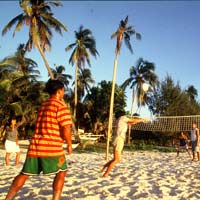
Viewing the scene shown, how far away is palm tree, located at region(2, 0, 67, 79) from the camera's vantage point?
22.2 m

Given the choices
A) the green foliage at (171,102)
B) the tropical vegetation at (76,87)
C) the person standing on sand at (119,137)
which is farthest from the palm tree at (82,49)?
the person standing on sand at (119,137)

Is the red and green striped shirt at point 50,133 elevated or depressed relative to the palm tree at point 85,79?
depressed

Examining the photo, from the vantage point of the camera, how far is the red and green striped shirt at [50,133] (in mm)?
3563

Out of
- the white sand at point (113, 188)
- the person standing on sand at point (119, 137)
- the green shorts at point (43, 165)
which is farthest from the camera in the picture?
the person standing on sand at point (119, 137)

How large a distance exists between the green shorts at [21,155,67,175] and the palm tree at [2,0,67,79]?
19.3 metres

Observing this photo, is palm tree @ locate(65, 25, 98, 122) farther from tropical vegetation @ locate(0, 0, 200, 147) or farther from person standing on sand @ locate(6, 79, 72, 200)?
person standing on sand @ locate(6, 79, 72, 200)

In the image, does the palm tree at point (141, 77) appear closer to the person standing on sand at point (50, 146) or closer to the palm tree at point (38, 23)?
the palm tree at point (38, 23)

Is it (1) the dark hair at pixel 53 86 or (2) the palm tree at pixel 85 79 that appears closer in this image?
(1) the dark hair at pixel 53 86

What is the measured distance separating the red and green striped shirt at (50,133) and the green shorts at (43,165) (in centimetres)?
5

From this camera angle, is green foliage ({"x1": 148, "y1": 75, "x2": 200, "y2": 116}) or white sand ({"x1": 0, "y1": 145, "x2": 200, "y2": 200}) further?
green foliage ({"x1": 148, "y1": 75, "x2": 200, "y2": 116})

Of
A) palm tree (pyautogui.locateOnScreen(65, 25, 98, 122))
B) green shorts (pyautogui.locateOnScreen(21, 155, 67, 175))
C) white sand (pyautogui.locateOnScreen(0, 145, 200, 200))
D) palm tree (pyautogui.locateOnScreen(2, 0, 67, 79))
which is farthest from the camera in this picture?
palm tree (pyautogui.locateOnScreen(65, 25, 98, 122))

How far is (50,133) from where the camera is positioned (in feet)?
11.8

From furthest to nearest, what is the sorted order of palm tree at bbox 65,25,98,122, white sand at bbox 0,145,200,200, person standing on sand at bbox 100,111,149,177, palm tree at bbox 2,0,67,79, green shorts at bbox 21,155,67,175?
palm tree at bbox 65,25,98,122 → palm tree at bbox 2,0,67,79 → person standing on sand at bbox 100,111,149,177 → white sand at bbox 0,145,200,200 → green shorts at bbox 21,155,67,175

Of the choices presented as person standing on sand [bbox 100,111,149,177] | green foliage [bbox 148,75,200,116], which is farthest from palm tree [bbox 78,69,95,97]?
person standing on sand [bbox 100,111,149,177]
